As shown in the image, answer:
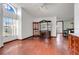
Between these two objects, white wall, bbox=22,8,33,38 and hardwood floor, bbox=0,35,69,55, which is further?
white wall, bbox=22,8,33,38

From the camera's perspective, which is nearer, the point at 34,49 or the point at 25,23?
the point at 34,49

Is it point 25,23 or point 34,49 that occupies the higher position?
point 25,23

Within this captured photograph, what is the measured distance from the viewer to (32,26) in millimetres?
12281

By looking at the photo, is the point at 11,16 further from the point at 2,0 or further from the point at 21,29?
the point at 2,0

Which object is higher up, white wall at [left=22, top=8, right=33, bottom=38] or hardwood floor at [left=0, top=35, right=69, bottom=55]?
white wall at [left=22, top=8, right=33, bottom=38]

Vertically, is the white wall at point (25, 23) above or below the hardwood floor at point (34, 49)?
above

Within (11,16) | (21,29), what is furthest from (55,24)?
(11,16)

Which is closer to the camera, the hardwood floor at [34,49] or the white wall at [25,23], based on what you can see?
the hardwood floor at [34,49]

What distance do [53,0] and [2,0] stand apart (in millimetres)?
638

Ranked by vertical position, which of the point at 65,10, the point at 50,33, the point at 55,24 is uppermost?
the point at 65,10

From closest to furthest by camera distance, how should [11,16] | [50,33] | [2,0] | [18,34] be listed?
[2,0] → [11,16] → [18,34] → [50,33]

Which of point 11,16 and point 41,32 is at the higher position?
point 11,16

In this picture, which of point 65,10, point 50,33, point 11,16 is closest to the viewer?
point 11,16
